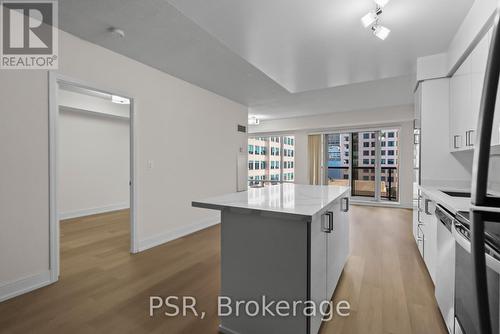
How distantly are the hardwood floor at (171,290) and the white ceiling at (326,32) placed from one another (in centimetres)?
250

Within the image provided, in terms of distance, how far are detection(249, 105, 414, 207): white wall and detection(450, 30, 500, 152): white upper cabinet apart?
3359mm

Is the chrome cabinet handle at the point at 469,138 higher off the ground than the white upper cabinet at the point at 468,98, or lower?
lower

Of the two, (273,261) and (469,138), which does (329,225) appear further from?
(469,138)

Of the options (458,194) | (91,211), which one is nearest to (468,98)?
(458,194)

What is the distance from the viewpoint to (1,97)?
2.08 meters

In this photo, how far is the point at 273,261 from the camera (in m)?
1.48

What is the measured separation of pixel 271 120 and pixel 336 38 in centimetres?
498

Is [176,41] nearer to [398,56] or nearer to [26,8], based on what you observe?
[26,8]

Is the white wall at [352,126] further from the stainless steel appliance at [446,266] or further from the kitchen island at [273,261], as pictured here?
the kitchen island at [273,261]

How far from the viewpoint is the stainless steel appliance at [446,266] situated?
151 cm

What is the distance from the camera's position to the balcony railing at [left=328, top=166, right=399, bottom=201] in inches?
256

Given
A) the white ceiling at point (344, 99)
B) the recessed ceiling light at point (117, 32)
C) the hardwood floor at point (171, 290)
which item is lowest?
the hardwood floor at point (171, 290)

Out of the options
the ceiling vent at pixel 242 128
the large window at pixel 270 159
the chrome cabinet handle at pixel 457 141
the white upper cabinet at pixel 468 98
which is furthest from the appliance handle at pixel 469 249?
the large window at pixel 270 159

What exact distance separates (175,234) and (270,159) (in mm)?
5168
